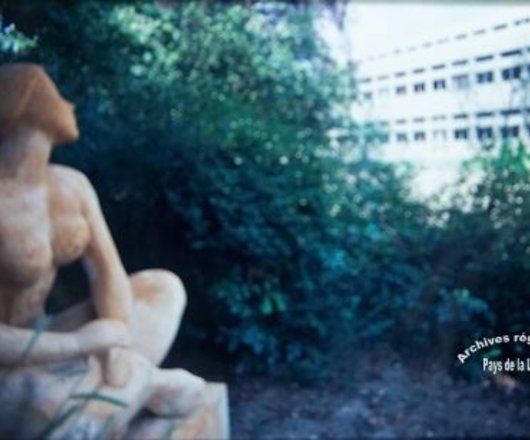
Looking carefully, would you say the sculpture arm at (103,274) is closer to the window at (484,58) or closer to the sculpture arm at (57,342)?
the sculpture arm at (57,342)

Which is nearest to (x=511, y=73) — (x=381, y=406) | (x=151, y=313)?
(x=381, y=406)

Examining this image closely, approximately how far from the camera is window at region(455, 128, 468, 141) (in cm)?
238

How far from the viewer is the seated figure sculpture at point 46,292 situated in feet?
4.47

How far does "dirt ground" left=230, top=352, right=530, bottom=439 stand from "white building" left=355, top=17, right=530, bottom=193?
74 cm

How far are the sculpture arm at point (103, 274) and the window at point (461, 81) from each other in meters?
1.16

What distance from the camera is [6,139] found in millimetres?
1389

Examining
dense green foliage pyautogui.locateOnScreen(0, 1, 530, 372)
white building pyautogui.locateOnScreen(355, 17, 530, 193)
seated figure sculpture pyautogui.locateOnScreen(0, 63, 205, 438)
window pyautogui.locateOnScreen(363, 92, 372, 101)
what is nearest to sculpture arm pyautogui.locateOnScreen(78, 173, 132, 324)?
seated figure sculpture pyautogui.locateOnScreen(0, 63, 205, 438)

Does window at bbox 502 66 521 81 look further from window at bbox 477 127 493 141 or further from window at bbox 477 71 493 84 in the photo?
window at bbox 477 127 493 141

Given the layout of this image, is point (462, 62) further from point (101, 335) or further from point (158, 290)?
point (101, 335)

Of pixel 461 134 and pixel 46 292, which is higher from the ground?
pixel 461 134

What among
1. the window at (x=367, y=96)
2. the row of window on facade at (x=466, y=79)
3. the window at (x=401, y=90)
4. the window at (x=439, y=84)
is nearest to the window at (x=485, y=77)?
the row of window on facade at (x=466, y=79)

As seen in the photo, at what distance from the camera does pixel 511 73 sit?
2150 millimetres

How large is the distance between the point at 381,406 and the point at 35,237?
58.1 inches

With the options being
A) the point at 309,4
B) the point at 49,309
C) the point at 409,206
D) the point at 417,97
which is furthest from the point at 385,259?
the point at 49,309
